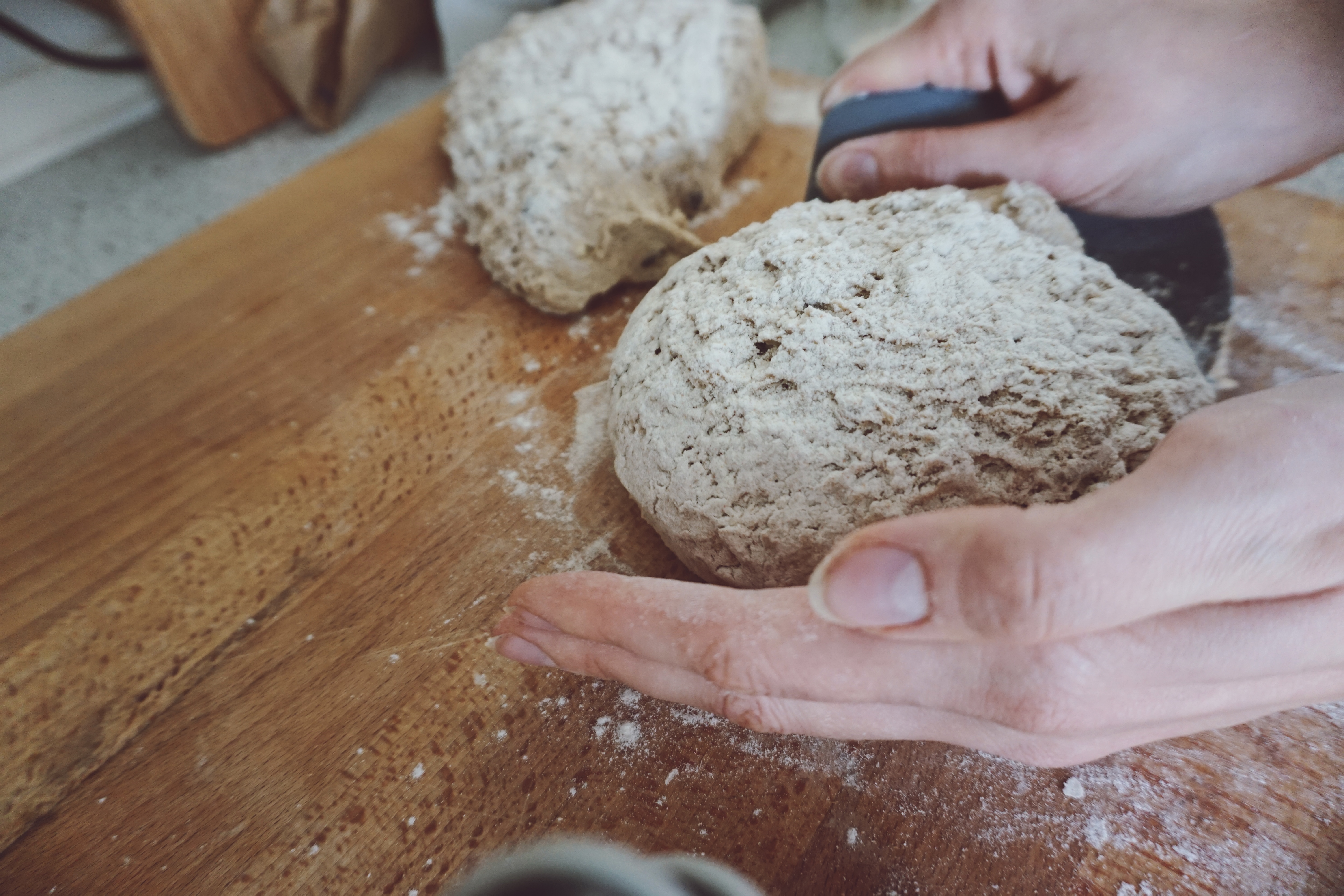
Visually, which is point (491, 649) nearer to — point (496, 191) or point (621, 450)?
point (621, 450)

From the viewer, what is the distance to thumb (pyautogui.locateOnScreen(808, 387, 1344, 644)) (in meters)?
0.41

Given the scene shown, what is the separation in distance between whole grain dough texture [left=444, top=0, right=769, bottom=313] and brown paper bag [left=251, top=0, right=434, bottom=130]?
0.26m

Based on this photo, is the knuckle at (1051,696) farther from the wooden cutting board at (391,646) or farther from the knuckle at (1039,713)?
the wooden cutting board at (391,646)

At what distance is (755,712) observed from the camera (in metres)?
0.56

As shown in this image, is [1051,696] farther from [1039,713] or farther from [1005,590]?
[1005,590]

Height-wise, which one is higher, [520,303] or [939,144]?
[939,144]

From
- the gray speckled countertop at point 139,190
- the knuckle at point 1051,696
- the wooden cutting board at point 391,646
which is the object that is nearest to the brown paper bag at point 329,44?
the gray speckled countertop at point 139,190

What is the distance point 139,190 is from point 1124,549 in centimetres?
155

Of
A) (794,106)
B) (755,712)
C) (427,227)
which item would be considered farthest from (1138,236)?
(427,227)

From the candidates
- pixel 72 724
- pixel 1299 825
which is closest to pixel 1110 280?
pixel 1299 825

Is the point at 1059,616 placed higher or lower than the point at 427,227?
higher

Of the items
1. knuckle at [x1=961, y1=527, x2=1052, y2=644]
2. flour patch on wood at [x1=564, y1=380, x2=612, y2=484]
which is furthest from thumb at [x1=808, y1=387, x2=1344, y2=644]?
flour patch on wood at [x1=564, y1=380, x2=612, y2=484]

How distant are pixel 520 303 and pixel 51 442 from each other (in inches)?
21.4

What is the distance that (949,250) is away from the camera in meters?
0.68
